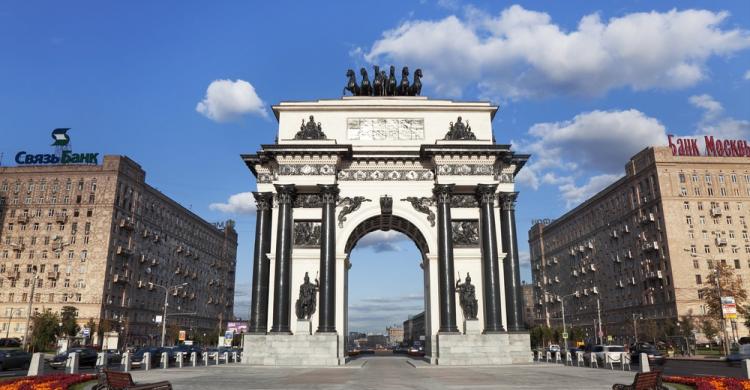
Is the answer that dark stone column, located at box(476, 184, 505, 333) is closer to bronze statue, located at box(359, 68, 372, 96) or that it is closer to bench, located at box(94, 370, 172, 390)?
bronze statue, located at box(359, 68, 372, 96)

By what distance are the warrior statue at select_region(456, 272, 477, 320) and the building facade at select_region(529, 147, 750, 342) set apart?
47124 millimetres

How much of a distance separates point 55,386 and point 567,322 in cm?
11128

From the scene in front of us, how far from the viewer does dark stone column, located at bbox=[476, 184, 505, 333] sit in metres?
35.6

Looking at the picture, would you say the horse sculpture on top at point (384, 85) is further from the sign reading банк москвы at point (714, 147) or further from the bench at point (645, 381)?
the sign reading банк москвы at point (714, 147)

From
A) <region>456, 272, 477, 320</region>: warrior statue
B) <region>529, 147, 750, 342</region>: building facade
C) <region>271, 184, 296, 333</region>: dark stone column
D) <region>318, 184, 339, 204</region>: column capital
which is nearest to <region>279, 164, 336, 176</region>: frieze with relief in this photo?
<region>318, 184, 339, 204</region>: column capital

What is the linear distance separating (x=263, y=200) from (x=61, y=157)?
67.6m

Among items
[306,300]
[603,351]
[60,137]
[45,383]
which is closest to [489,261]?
[603,351]

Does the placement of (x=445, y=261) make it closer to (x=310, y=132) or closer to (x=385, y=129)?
(x=385, y=129)

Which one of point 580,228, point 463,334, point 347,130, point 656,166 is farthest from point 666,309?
point 347,130

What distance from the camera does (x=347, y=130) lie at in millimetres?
40844

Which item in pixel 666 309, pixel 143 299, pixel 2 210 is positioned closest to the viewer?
pixel 666 309

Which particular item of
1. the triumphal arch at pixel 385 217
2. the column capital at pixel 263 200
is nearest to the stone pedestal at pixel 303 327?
the triumphal arch at pixel 385 217

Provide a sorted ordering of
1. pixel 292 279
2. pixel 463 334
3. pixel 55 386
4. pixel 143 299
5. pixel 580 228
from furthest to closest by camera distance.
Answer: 1. pixel 580 228
2. pixel 143 299
3. pixel 292 279
4. pixel 463 334
5. pixel 55 386

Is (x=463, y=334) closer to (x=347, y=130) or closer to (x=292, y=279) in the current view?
(x=292, y=279)
